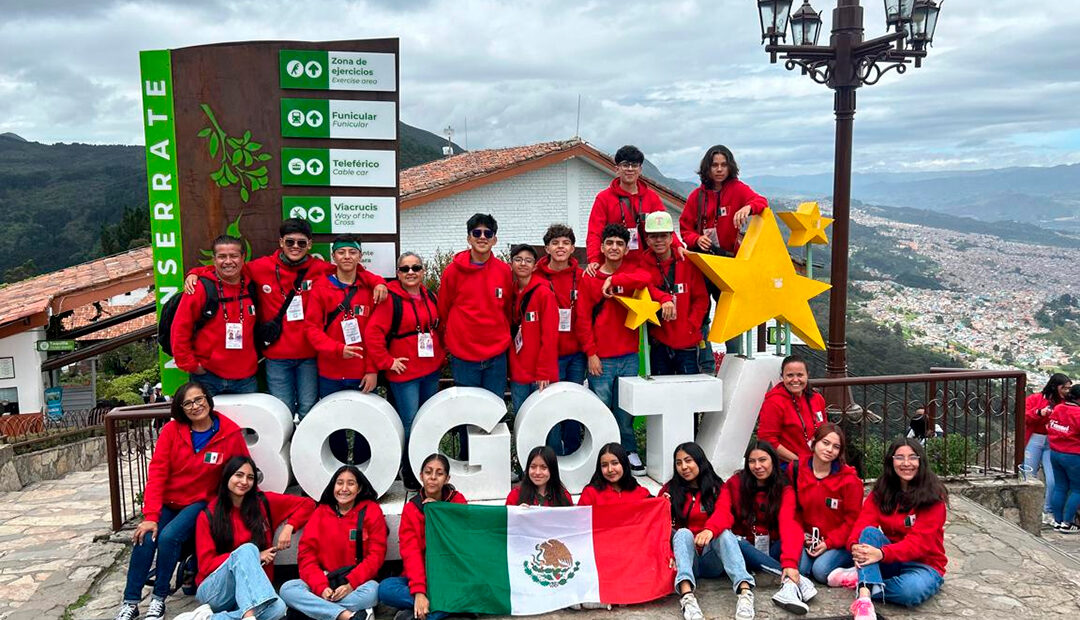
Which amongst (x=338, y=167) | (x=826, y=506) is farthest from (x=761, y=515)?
(x=338, y=167)

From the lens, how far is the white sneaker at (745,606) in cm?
479

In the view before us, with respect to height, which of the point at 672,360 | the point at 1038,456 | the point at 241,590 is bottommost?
the point at 1038,456

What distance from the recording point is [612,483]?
5430mm

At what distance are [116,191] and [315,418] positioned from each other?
78.1 m

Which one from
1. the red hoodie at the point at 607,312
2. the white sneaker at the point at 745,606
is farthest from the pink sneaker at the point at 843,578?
the red hoodie at the point at 607,312

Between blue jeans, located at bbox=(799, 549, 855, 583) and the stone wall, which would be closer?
blue jeans, located at bbox=(799, 549, 855, 583)

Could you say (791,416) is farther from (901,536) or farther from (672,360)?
(672,360)

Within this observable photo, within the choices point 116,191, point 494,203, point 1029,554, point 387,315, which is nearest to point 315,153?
point 387,315

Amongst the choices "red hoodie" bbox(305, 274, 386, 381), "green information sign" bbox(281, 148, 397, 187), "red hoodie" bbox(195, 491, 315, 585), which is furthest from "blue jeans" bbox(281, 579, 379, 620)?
"green information sign" bbox(281, 148, 397, 187)

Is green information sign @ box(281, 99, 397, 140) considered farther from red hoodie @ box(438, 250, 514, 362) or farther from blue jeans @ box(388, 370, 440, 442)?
blue jeans @ box(388, 370, 440, 442)

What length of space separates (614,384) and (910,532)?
2.43 meters

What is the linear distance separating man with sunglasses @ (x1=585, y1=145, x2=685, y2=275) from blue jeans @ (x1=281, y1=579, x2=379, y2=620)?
3.29 metres

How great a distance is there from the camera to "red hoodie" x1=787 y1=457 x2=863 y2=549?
534 cm

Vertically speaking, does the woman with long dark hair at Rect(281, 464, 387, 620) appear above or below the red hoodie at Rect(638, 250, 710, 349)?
below
